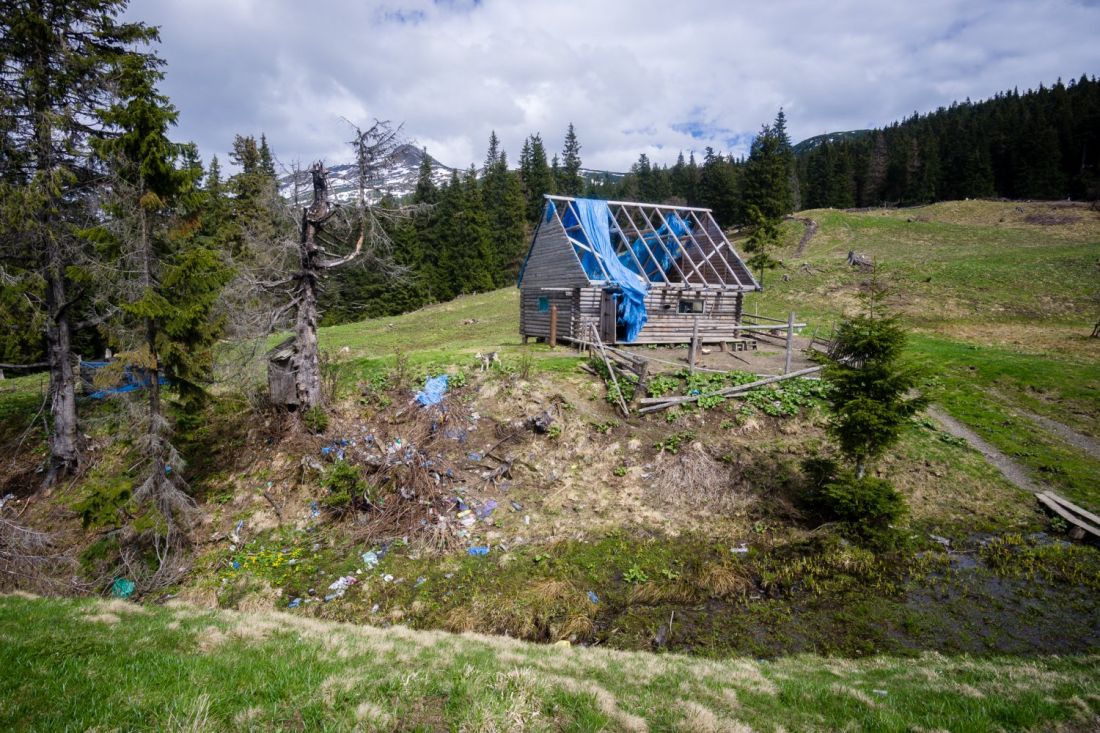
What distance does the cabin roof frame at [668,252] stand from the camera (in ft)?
75.2

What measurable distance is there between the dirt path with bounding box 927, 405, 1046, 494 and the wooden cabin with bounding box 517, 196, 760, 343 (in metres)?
9.53

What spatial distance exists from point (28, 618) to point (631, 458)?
1213cm

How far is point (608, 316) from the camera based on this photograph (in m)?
22.5

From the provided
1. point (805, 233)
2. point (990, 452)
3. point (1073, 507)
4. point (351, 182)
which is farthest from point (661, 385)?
point (805, 233)

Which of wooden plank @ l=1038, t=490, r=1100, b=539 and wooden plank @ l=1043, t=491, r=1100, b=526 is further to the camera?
wooden plank @ l=1043, t=491, r=1100, b=526

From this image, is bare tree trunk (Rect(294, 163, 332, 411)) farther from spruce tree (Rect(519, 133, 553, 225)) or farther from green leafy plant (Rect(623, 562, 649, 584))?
spruce tree (Rect(519, 133, 553, 225))

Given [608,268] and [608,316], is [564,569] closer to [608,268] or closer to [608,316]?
[608,316]

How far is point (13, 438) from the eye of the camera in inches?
643

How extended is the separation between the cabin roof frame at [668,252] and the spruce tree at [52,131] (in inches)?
623

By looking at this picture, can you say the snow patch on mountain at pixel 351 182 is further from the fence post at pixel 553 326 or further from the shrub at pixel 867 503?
the shrub at pixel 867 503

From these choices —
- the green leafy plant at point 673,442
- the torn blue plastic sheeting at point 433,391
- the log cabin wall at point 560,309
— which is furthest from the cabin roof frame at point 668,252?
the green leafy plant at point 673,442

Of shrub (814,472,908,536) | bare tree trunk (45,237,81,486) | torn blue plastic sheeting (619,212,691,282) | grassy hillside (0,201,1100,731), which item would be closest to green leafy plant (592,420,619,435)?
grassy hillside (0,201,1100,731)

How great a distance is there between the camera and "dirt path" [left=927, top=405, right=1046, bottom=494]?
13.0 metres

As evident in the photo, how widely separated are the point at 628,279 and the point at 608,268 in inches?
41.5
